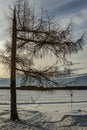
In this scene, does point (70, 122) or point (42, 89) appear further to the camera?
point (42, 89)

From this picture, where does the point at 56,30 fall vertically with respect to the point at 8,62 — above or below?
above

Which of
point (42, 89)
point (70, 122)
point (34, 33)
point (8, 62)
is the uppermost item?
point (34, 33)

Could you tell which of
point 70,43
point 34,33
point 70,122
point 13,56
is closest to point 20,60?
point 13,56

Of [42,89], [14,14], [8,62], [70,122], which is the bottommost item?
[70,122]

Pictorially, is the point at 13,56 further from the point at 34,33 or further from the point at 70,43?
the point at 70,43

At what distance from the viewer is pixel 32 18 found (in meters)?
16.4

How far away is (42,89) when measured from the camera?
56.3ft

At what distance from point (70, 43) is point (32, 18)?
2.37 metres

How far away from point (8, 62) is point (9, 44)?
3.21ft

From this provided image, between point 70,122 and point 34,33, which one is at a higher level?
point 34,33

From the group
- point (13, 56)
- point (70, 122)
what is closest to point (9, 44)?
point (13, 56)

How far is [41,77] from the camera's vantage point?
16812 millimetres

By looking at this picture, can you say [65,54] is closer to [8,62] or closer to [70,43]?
[70,43]

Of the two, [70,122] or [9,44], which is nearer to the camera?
[70,122]
